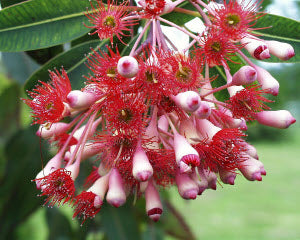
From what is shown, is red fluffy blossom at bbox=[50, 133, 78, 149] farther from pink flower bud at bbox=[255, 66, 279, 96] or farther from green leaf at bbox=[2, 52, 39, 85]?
green leaf at bbox=[2, 52, 39, 85]

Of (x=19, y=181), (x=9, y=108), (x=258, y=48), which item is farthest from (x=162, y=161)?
(x=9, y=108)

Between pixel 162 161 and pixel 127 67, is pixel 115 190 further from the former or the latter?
pixel 127 67

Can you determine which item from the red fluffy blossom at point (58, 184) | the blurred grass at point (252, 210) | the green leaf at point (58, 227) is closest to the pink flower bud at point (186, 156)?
the red fluffy blossom at point (58, 184)

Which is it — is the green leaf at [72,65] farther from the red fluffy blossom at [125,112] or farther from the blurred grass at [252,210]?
the blurred grass at [252,210]

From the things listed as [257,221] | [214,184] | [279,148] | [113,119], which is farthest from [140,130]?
[279,148]

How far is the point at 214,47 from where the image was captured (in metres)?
0.74

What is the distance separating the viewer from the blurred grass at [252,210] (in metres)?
5.16

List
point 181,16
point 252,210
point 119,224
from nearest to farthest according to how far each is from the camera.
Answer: point 181,16
point 119,224
point 252,210

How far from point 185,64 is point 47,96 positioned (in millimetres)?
271

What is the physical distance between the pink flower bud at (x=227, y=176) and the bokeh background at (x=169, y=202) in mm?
75

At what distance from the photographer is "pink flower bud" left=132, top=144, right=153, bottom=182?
25.6 inches

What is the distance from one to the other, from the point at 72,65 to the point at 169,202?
115 centimetres

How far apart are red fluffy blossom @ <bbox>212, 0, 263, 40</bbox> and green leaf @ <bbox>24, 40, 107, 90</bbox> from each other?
0.32m

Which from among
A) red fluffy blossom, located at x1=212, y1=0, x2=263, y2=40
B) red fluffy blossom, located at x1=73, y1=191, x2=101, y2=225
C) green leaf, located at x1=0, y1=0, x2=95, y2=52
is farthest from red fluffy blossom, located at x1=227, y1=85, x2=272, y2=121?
green leaf, located at x1=0, y1=0, x2=95, y2=52
